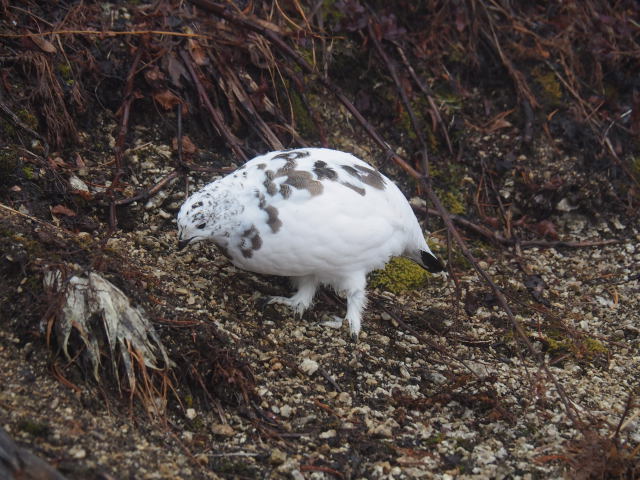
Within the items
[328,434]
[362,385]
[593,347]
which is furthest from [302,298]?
[593,347]

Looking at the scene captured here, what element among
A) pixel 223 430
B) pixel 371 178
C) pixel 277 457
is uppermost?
pixel 371 178

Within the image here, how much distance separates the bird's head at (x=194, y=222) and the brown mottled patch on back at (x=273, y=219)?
28cm

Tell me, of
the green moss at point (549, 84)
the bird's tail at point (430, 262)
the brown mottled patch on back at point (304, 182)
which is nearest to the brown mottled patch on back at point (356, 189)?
the brown mottled patch on back at point (304, 182)

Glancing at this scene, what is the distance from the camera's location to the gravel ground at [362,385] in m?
2.62

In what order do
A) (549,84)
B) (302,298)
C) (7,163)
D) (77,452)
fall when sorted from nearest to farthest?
(77,452), (7,163), (302,298), (549,84)

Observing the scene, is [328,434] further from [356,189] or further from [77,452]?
[356,189]

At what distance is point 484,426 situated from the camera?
313 centimetres

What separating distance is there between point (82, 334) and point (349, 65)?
3.05 metres

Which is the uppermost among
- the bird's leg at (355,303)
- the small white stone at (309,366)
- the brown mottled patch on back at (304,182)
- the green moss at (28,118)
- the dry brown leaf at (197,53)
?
the dry brown leaf at (197,53)

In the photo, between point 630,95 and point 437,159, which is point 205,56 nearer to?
point 437,159

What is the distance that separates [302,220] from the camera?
11.0 ft

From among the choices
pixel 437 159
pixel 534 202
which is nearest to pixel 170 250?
pixel 437 159

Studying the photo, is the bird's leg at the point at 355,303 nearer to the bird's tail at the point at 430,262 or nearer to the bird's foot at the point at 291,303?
the bird's foot at the point at 291,303

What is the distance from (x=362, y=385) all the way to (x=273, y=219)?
2.88ft
